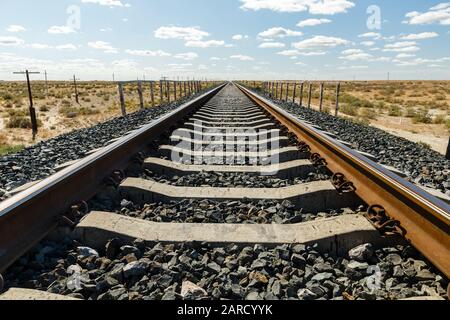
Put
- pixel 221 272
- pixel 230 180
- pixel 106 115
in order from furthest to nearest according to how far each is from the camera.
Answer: pixel 106 115, pixel 230 180, pixel 221 272

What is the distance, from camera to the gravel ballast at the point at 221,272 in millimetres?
2047

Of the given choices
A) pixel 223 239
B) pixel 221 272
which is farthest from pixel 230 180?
pixel 221 272

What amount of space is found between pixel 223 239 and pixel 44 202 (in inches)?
50.9

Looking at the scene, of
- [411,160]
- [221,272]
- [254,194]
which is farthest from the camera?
[411,160]

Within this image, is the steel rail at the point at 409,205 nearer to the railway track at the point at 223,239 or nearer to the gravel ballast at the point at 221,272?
the railway track at the point at 223,239

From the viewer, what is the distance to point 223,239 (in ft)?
8.37

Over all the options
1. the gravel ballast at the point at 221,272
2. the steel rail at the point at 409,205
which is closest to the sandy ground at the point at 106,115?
the steel rail at the point at 409,205

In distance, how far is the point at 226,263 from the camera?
7.64 ft

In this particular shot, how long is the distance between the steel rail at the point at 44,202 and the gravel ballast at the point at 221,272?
106 millimetres

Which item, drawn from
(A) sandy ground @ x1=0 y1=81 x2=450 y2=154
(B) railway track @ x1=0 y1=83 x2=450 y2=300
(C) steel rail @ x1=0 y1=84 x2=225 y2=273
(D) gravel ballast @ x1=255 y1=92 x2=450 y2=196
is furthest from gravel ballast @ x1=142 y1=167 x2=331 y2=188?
(A) sandy ground @ x1=0 y1=81 x2=450 y2=154

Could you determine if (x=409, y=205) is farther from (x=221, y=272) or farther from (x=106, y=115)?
(x=106, y=115)
